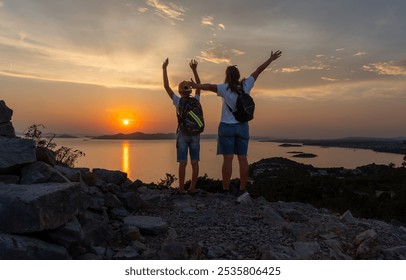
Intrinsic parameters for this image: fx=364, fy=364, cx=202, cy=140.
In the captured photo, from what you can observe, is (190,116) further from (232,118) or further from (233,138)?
(233,138)

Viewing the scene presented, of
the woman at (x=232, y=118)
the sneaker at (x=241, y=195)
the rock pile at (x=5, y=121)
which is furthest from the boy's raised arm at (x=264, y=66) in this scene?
the rock pile at (x=5, y=121)

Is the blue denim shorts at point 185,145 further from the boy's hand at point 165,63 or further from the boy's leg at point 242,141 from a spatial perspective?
the boy's hand at point 165,63

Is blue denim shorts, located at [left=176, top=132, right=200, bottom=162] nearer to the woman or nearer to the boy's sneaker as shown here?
the woman

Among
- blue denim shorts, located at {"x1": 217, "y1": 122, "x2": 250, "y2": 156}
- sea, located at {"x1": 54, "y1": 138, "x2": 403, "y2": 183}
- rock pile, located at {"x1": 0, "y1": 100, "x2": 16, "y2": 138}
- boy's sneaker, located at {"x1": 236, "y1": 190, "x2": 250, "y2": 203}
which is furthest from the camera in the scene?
sea, located at {"x1": 54, "y1": 138, "x2": 403, "y2": 183}

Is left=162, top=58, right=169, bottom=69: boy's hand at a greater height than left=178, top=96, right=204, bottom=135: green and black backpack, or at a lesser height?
Answer: greater

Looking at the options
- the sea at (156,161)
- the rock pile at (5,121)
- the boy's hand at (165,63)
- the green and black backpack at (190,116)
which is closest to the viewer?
the rock pile at (5,121)

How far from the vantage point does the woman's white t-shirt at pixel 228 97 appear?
738 cm

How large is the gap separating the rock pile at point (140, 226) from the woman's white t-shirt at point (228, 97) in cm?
189

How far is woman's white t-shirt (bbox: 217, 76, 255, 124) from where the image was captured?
7.38m

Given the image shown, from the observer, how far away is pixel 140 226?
6129mm

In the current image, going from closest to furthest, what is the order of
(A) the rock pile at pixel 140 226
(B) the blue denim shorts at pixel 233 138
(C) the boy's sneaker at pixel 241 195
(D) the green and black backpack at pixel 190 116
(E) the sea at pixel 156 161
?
(A) the rock pile at pixel 140 226 → (B) the blue denim shorts at pixel 233 138 → (D) the green and black backpack at pixel 190 116 → (C) the boy's sneaker at pixel 241 195 → (E) the sea at pixel 156 161

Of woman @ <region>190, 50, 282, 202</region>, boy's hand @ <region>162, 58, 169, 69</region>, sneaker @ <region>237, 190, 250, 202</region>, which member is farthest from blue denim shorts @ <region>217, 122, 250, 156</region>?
boy's hand @ <region>162, 58, 169, 69</region>
